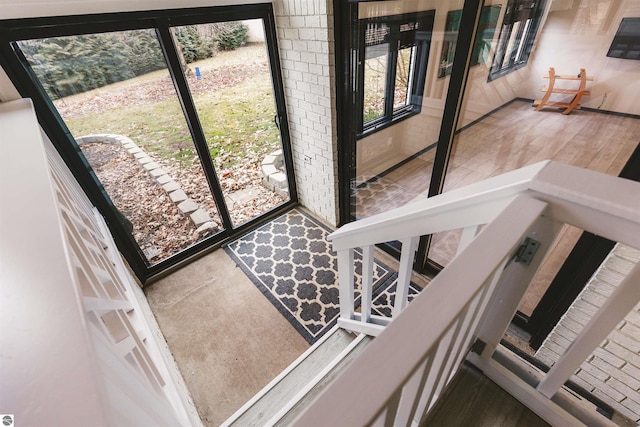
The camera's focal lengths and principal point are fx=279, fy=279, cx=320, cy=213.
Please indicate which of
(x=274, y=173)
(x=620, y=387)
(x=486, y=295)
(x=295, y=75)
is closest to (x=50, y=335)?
(x=486, y=295)

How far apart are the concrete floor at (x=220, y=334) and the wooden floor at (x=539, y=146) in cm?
173

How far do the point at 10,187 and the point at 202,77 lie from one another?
6.53 feet

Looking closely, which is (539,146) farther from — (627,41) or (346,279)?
(346,279)

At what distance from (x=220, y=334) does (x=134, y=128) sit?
1.83m

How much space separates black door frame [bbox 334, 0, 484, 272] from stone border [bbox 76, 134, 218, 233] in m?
1.52

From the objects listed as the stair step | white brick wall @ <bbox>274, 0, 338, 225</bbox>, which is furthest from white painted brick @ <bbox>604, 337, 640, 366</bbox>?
white brick wall @ <bbox>274, 0, 338, 225</bbox>

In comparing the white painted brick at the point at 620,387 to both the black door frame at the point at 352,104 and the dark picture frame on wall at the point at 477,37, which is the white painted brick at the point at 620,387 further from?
the dark picture frame on wall at the point at 477,37

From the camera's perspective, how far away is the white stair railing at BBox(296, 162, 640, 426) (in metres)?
0.37

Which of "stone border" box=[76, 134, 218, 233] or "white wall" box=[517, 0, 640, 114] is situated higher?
"white wall" box=[517, 0, 640, 114]

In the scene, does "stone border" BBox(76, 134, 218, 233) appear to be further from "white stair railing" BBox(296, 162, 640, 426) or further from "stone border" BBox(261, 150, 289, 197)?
"white stair railing" BBox(296, 162, 640, 426)

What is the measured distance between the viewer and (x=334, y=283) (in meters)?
2.64

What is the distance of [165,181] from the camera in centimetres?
271

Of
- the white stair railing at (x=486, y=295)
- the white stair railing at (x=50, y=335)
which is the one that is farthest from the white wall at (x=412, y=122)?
the white stair railing at (x=50, y=335)

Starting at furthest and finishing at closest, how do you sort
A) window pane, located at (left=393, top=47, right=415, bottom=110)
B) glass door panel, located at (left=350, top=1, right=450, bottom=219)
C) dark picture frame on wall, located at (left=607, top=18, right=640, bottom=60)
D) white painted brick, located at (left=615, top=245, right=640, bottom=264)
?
1. window pane, located at (left=393, top=47, right=415, bottom=110)
2. glass door panel, located at (left=350, top=1, right=450, bottom=219)
3. white painted brick, located at (left=615, top=245, right=640, bottom=264)
4. dark picture frame on wall, located at (left=607, top=18, right=640, bottom=60)
